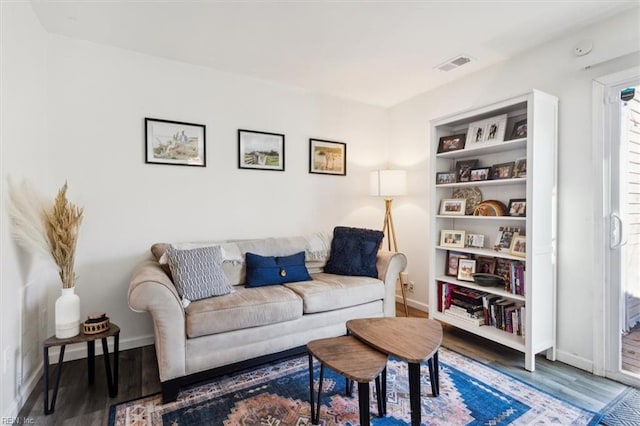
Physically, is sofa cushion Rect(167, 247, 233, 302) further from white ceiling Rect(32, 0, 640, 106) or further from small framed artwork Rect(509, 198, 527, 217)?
small framed artwork Rect(509, 198, 527, 217)

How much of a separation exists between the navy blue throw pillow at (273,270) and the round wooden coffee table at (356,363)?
3.62ft

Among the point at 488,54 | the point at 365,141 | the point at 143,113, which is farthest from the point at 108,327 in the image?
the point at 488,54

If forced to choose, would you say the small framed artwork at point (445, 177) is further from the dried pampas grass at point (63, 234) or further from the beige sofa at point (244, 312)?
the dried pampas grass at point (63, 234)

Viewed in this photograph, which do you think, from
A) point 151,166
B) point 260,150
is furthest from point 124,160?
point 260,150

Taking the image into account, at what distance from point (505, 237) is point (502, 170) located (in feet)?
1.90

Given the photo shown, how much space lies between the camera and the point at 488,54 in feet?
9.29

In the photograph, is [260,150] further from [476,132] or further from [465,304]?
[465,304]

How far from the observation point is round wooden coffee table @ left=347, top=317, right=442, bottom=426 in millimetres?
1566

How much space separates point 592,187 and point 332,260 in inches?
85.8

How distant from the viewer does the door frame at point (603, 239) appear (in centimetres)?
227

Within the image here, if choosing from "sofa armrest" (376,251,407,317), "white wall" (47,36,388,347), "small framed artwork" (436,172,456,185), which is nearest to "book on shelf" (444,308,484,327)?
"sofa armrest" (376,251,407,317)

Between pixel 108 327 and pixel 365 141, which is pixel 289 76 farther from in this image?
pixel 108 327

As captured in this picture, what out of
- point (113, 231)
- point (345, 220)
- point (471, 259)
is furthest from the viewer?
point (345, 220)

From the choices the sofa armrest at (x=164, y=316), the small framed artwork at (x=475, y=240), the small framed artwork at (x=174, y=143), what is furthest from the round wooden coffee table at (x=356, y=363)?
the small framed artwork at (x=174, y=143)
